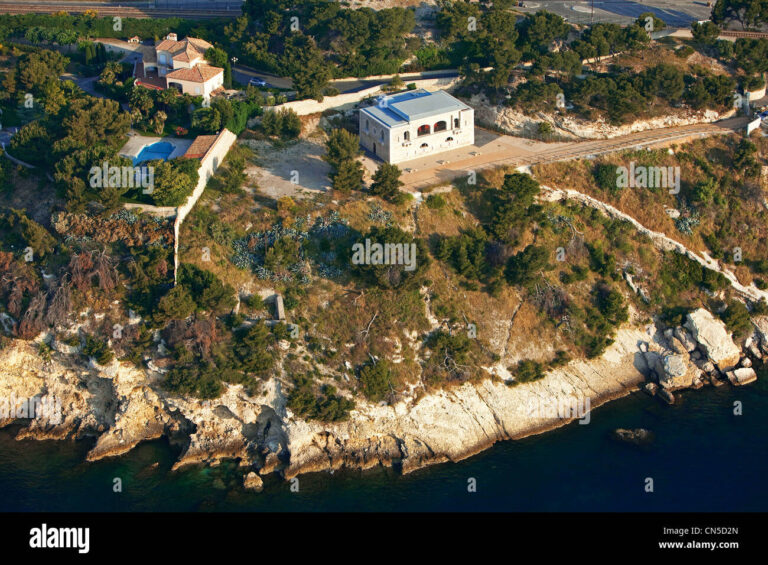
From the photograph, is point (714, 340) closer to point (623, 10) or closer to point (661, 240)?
point (661, 240)

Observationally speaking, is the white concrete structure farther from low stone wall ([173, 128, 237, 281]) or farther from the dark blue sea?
the dark blue sea

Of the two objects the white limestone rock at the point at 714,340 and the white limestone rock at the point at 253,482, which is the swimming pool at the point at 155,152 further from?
the white limestone rock at the point at 714,340

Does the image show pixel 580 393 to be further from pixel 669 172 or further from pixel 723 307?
pixel 669 172

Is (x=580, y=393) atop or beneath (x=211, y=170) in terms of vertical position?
beneath
